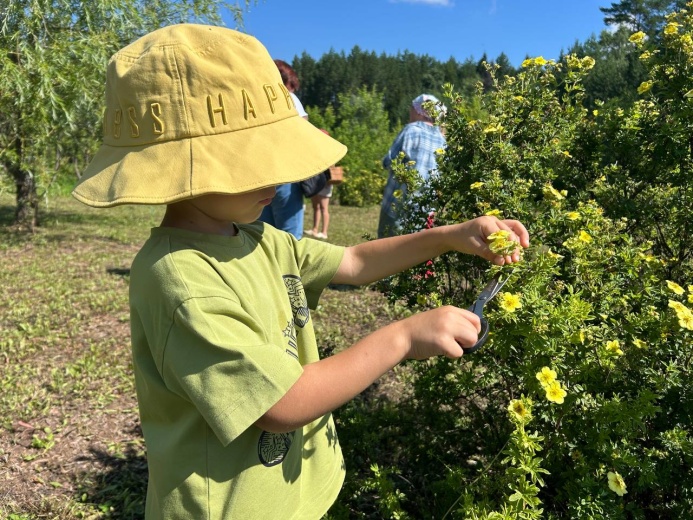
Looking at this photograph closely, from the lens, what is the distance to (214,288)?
3.65ft

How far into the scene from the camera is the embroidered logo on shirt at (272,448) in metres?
1.29

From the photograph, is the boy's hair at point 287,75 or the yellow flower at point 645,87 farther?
the boy's hair at point 287,75

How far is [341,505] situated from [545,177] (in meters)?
1.34

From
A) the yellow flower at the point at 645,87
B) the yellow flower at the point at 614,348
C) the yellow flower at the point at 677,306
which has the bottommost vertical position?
the yellow flower at the point at 614,348

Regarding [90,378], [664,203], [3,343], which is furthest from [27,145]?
[664,203]

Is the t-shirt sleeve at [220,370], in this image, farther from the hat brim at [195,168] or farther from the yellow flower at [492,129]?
the yellow flower at [492,129]

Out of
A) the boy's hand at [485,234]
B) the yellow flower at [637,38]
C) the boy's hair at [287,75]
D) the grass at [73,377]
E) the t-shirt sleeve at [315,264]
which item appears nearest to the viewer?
the boy's hand at [485,234]

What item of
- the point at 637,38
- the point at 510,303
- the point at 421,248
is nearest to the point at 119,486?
the point at 421,248

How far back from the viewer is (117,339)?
4.14 m

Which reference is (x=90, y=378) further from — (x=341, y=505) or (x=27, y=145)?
(x=27, y=145)

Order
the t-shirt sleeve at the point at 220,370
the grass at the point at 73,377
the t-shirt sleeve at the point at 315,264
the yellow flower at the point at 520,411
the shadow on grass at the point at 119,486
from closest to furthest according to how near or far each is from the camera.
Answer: the t-shirt sleeve at the point at 220,370
the yellow flower at the point at 520,411
the t-shirt sleeve at the point at 315,264
the shadow on grass at the point at 119,486
the grass at the point at 73,377

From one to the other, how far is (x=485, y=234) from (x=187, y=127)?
798 millimetres

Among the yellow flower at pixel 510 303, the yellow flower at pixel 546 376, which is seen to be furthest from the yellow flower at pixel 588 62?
the yellow flower at pixel 546 376

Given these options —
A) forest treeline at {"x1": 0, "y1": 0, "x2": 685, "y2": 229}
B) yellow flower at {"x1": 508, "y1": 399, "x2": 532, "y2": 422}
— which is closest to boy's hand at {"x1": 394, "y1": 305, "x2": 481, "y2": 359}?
yellow flower at {"x1": 508, "y1": 399, "x2": 532, "y2": 422}
